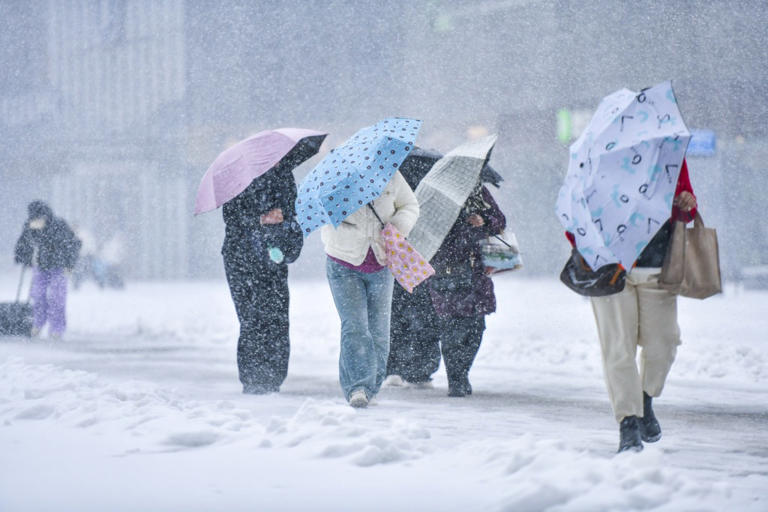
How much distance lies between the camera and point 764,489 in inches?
162

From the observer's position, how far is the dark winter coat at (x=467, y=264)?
738cm

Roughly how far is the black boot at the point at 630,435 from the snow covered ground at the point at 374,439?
124mm

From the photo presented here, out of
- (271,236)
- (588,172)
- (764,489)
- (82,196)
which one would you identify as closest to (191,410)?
(271,236)

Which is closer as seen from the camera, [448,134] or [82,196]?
[448,134]

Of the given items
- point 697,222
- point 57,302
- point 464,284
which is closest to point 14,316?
point 57,302

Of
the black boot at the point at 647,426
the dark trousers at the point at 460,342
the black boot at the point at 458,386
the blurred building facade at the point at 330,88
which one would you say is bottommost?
the black boot at the point at 458,386

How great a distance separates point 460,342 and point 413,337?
23.5 inches

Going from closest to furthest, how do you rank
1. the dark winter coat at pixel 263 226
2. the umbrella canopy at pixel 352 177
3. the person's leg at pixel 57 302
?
the umbrella canopy at pixel 352 177
the dark winter coat at pixel 263 226
the person's leg at pixel 57 302

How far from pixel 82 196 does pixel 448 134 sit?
13906 mm

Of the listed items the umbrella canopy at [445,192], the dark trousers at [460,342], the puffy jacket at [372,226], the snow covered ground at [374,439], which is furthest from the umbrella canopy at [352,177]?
the dark trousers at [460,342]

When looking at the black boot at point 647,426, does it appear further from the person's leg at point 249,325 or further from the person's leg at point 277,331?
the person's leg at point 249,325

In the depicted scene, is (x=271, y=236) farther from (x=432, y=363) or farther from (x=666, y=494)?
(x=666, y=494)

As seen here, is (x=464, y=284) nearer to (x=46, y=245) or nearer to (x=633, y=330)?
(x=633, y=330)

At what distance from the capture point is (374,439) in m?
4.66
